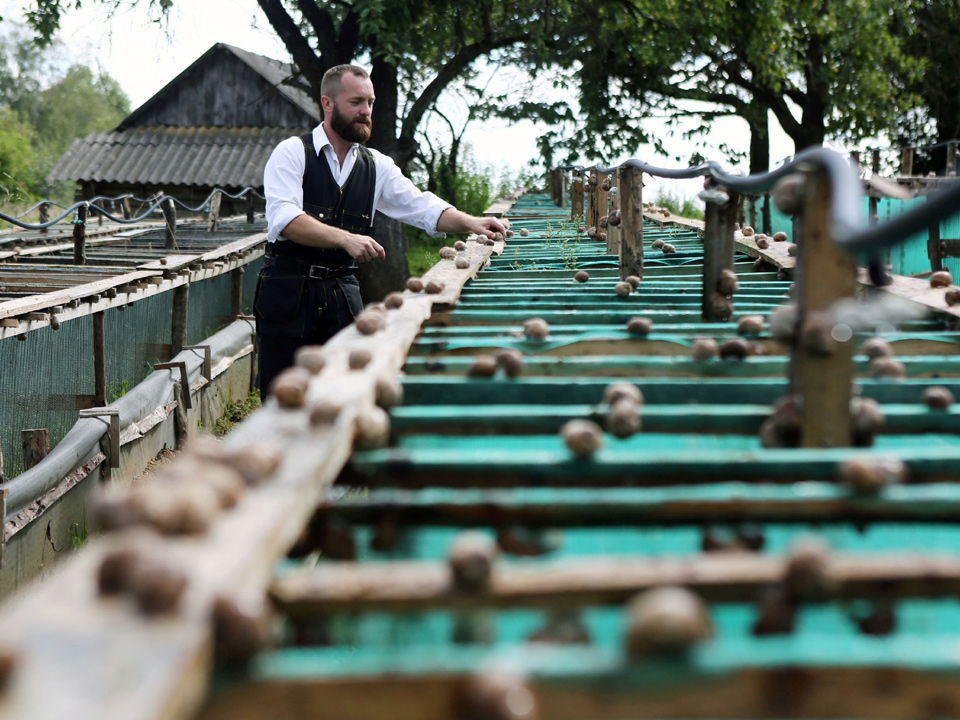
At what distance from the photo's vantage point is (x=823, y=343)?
81.6 inches

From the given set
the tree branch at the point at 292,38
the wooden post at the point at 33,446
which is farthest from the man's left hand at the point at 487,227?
the tree branch at the point at 292,38

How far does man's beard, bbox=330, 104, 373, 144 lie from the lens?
5336 mm

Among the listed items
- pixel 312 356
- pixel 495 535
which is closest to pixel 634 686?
pixel 495 535

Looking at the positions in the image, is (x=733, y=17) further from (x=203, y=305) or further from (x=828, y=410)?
(x=828, y=410)

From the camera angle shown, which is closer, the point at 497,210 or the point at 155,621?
the point at 155,621

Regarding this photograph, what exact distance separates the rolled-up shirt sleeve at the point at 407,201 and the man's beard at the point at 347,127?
37 cm

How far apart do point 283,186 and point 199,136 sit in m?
23.8

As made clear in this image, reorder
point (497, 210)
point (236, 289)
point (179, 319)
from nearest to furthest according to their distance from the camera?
point (497, 210) → point (179, 319) → point (236, 289)

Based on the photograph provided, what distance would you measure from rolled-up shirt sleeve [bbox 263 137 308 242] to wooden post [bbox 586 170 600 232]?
320 centimetres

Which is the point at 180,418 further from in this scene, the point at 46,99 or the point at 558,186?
the point at 46,99

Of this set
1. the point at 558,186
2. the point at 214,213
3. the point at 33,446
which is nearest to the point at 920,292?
the point at 33,446

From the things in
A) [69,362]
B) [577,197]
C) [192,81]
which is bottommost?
[69,362]

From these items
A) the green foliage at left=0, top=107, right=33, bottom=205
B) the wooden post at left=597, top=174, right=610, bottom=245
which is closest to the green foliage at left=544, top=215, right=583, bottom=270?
the wooden post at left=597, top=174, right=610, bottom=245

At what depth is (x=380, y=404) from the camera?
8.04 feet
